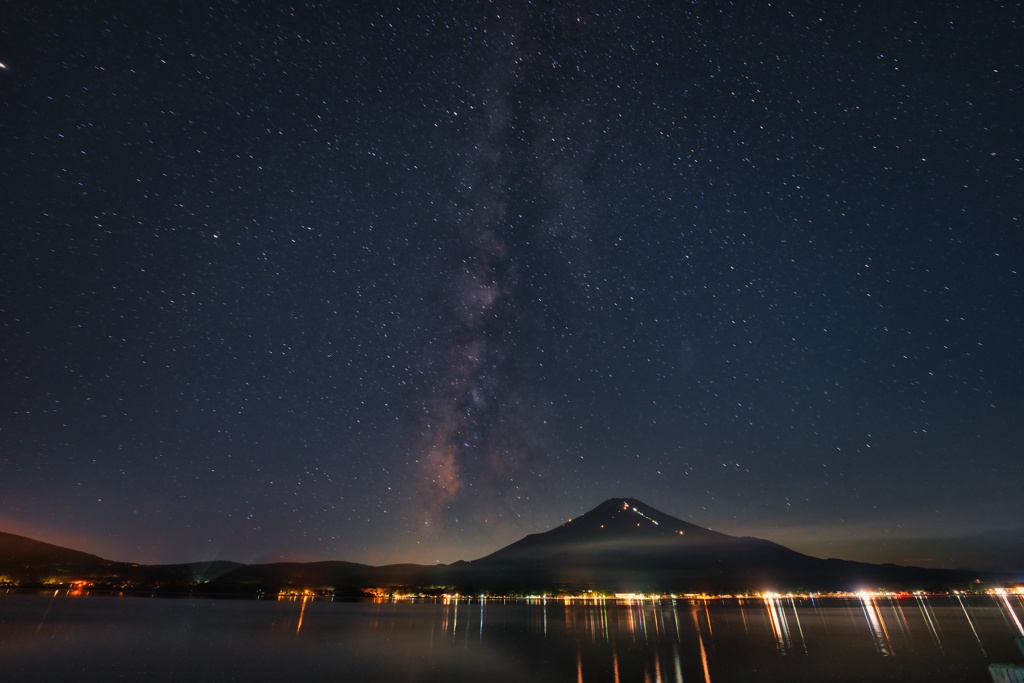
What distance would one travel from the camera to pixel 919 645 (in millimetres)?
49125

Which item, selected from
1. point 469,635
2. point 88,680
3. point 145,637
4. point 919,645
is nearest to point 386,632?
point 469,635

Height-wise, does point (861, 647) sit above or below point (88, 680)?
above

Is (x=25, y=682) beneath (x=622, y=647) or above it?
beneath

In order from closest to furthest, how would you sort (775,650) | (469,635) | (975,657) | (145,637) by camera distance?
1. (975,657)
2. (775,650)
3. (145,637)
4. (469,635)

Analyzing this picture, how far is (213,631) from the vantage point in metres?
59.7

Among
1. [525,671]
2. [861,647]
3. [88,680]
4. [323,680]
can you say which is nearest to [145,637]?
[88,680]

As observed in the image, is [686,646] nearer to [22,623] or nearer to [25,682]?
[25,682]

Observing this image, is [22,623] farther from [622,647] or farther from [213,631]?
[622,647]

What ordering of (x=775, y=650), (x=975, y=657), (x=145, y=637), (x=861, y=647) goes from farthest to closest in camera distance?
(x=145, y=637), (x=861, y=647), (x=775, y=650), (x=975, y=657)

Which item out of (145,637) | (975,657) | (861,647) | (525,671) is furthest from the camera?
(145,637)

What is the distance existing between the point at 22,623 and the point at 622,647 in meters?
63.8

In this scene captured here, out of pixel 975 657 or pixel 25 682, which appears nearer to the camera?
pixel 25 682

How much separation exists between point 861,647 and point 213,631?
208 feet

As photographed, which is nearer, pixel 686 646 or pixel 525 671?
pixel 525 671
